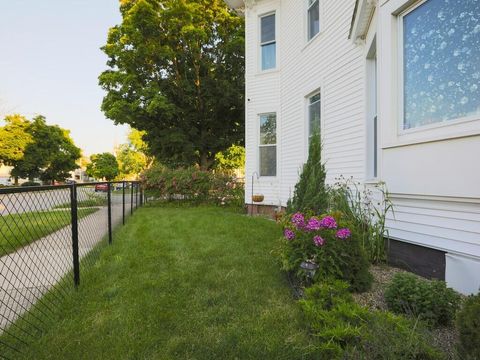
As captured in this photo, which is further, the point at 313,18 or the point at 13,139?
the point at 13,139

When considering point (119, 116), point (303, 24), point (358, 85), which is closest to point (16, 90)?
point (119, 116)

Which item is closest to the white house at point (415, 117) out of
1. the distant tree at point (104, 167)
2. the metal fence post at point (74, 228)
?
the metal fence post at point (74, 228)

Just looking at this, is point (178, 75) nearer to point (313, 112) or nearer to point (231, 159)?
point (231, 159)

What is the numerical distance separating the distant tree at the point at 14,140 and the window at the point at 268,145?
115ft

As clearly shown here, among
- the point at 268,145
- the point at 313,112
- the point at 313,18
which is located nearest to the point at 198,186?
the point at 268,145

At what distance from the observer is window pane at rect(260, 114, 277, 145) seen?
885 centimetres

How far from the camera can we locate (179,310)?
2672 millimetres

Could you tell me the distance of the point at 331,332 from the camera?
188 centimetres

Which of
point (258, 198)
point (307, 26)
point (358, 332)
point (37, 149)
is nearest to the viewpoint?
point (358, 332)

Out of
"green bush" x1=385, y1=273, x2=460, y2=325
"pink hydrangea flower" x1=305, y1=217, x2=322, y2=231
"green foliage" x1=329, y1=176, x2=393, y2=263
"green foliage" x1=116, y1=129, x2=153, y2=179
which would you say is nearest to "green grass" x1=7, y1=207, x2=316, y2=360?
"pink hydrangea flower" x1=305, y1=217, x2=322, y2=231

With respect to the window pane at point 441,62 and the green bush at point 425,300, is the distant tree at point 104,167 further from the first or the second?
the green bush at point 425,300

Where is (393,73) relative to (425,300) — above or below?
above

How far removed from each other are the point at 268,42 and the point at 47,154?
37.8m

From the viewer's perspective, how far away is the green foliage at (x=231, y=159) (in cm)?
2276
